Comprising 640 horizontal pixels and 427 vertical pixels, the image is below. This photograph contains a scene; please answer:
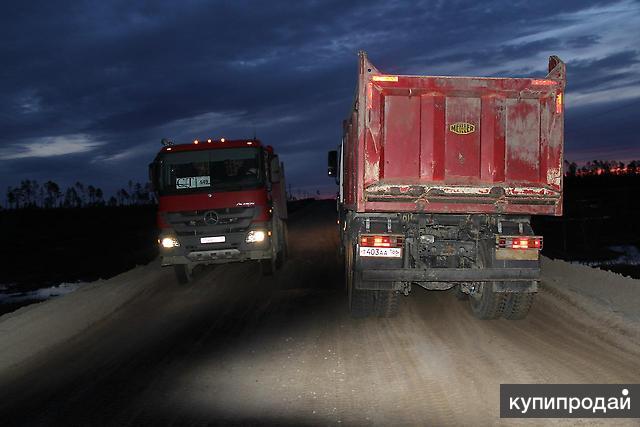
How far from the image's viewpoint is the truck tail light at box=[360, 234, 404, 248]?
26.5 ft

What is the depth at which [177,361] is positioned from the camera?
6953 mm

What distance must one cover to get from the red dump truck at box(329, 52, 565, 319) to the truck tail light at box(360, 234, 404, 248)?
0.01m

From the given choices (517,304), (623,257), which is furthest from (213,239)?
(623,257)

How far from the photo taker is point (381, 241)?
809 cm

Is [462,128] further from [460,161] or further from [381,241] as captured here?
[381,241]

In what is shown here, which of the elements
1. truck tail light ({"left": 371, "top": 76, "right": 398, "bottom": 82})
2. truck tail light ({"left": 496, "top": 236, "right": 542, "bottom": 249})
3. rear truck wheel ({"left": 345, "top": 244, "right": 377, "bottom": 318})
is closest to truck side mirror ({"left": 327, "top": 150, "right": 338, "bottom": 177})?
rear truck wheel ({"left": 345, "top": 244, "right": 377, "bottom": 318})

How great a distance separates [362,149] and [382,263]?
1657mm

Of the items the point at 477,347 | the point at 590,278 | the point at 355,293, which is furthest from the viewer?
the point at 590,278

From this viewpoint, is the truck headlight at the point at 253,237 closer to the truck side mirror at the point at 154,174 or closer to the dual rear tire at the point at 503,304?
the truck side mirror at the point at 154,174

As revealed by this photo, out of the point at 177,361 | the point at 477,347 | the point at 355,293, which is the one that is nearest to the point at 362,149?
the point at 355,293

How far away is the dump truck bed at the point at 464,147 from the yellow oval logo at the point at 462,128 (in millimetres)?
14

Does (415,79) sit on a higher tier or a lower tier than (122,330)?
higher

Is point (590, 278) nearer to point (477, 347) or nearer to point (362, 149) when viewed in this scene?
point (477, 347)

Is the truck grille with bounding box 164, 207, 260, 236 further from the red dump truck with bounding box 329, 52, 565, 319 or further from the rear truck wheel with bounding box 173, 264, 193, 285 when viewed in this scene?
the red dump truck with bounding box 329, 52, 565, 319
